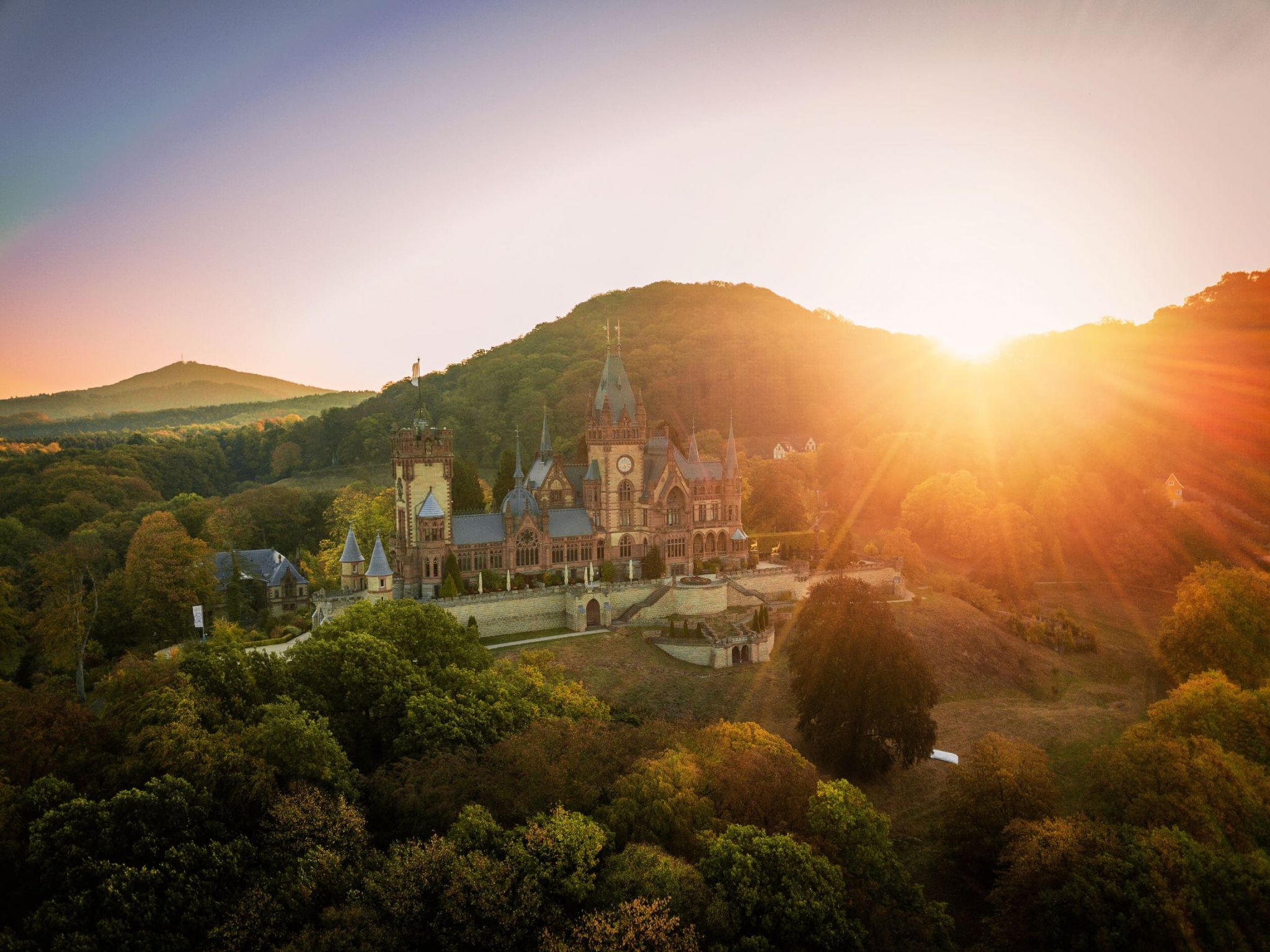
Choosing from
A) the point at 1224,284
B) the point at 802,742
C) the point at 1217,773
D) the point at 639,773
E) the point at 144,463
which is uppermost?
the point at 1224,284

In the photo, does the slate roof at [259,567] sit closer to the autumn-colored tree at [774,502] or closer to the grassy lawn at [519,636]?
the grassy lawn at [519,636]

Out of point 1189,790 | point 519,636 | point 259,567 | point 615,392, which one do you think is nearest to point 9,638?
point 259,567

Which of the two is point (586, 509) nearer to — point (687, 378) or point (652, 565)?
point (652, 565)

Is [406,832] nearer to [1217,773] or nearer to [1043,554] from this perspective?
[1217,773]

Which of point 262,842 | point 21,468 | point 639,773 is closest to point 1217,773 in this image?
point 639,773

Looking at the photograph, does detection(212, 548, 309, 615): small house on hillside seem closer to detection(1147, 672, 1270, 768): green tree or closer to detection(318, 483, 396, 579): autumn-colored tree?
detection(318, 483, 396, 579): autumn-colored tree

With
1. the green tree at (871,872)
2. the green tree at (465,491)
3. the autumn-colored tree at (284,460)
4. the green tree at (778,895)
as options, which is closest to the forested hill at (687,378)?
the autumn-colored tree at (284,460)
